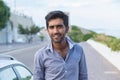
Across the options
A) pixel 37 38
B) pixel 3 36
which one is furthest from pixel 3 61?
pixel 37 38

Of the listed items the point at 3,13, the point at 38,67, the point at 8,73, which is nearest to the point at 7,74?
the point at 8,73

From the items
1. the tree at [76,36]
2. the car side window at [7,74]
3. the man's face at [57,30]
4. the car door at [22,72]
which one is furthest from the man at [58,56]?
the tree at [76,36]

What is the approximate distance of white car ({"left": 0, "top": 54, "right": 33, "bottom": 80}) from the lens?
6.42 m

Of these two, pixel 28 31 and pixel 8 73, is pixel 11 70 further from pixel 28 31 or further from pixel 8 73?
pixel 28 31

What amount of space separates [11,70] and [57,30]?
273cm

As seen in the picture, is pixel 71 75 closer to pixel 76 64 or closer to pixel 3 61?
pixel 76 64

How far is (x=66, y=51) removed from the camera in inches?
171

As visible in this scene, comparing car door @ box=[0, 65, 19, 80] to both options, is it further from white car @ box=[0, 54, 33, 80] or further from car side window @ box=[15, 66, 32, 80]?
car side window @ box=[15, 66, 32, 80]

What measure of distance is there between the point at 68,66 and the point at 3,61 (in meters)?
2.65

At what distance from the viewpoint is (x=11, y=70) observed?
268 inches

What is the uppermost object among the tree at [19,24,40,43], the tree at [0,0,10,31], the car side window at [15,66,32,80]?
the car side window at [15,66,32,80]

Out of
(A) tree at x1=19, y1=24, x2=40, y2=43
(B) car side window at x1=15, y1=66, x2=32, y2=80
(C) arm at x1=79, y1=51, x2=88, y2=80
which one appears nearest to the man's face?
(C) arm at x1=79, y1=51, x2=88, y2=80

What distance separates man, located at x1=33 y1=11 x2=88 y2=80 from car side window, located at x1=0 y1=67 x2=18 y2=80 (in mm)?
2018

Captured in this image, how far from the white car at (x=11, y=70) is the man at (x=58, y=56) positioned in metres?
2.02
